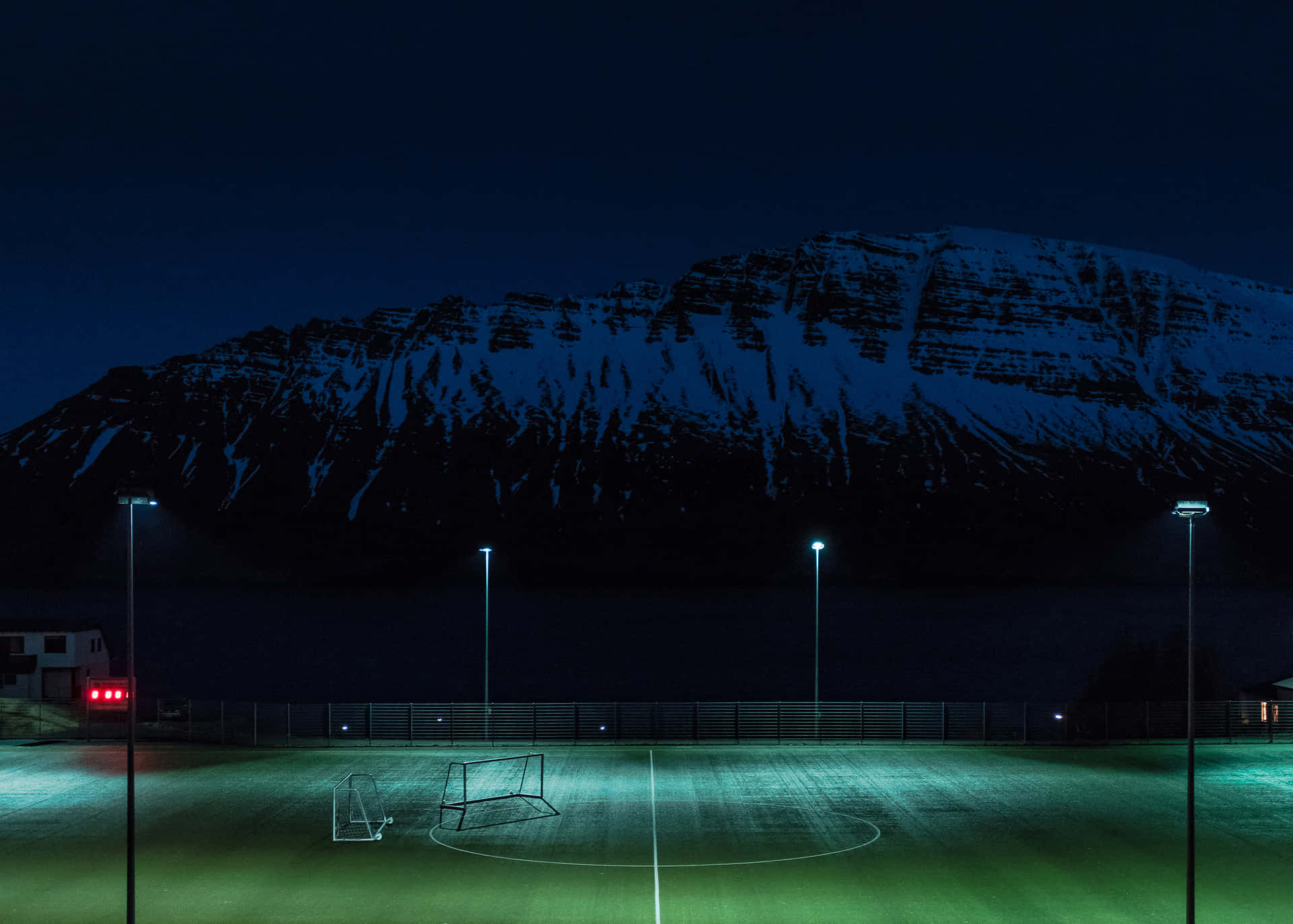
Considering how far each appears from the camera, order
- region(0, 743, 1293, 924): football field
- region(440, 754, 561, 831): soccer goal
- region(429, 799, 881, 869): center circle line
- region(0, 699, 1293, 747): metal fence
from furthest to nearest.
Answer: region(0, 699, 1293, 747): metal fence
region(440, 754, 561, 831): soccer goal
region(429, 799, 881, 869): center circle line
region(0, 743, 1293, 924): football field

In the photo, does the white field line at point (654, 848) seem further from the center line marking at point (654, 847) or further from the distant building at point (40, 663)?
the distant building at point (40, 663)

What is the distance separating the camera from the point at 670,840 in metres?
27.7

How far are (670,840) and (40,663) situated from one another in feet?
147

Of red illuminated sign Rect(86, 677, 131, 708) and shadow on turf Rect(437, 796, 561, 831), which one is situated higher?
red illuminated sign Rect(86, 677, 131, 708)

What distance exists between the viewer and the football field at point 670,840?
22500 mm

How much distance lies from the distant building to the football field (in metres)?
22.3

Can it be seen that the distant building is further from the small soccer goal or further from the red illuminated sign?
the small soccer goal

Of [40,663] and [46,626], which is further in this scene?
[46,626]

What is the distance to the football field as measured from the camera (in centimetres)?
2250

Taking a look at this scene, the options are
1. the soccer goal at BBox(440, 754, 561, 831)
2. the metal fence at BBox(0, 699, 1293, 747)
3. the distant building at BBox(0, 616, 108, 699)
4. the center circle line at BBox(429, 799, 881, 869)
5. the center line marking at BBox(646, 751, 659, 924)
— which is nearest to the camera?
the center line marking at BBox(646, 751, 659, 924)

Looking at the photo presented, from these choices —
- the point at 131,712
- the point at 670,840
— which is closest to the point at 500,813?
the point at 670,840

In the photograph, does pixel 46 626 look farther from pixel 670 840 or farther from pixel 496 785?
pixel 670 840

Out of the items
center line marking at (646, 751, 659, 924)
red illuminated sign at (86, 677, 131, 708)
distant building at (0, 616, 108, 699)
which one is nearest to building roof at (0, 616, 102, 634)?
distant building at (0, 616, 108, 699)

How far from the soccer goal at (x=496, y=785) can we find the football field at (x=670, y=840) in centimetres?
39
